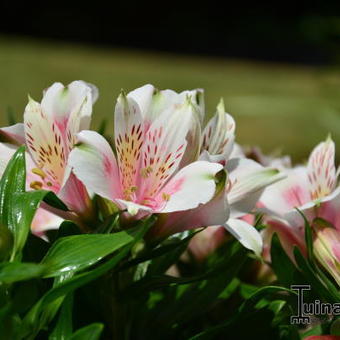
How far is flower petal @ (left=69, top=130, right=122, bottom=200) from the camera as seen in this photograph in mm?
494

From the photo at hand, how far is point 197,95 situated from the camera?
22.9 inches

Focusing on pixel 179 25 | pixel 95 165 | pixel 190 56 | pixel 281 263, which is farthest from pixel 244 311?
pixel 179 25

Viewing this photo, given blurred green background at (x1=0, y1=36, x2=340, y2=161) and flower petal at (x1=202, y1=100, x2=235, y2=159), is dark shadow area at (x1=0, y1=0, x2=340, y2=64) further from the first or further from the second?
flower petal at (x1=202, y1=100, x2=235, y2=159)

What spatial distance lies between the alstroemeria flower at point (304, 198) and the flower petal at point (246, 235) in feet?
0.19

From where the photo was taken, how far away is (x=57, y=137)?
55 centimetres

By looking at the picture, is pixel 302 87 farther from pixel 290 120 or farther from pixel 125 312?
pixel 125 312

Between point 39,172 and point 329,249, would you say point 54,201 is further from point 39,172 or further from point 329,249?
point 329,249

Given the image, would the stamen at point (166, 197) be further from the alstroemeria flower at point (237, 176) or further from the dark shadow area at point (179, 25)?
the dark shadow area at point (179, 25)

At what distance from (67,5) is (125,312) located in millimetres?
7273

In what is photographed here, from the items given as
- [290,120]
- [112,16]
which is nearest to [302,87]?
[290,120]

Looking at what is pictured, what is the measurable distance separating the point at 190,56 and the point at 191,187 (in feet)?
19.5

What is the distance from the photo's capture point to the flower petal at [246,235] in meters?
0.54

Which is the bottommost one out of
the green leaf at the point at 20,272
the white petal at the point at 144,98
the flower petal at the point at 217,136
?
the green leaf at the point at 20,272

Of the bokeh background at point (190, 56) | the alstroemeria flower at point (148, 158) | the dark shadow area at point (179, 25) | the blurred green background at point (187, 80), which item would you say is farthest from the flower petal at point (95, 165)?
the dark shadow area at point (179, 25)
